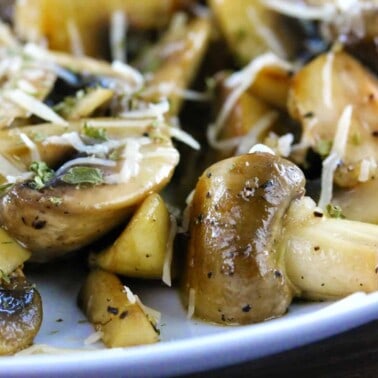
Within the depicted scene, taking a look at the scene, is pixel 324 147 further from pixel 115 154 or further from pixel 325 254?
pixel 115 154

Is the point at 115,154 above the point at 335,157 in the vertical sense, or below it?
above

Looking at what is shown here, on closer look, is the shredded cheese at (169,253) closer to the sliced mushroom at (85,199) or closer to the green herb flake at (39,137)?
the sliced mushroom at (85,199)

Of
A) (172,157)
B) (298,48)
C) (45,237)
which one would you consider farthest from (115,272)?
(298,48)

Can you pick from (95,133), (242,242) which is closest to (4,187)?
(95,133)

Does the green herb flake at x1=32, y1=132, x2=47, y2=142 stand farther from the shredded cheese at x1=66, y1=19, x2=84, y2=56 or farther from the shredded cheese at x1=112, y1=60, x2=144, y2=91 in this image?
the shredded cheese at x1=66, y1=19, x2=84, y2=56

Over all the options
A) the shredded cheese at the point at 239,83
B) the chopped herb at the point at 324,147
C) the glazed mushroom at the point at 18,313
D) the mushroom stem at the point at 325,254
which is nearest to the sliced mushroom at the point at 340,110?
the chopped herb at the point at 324,147

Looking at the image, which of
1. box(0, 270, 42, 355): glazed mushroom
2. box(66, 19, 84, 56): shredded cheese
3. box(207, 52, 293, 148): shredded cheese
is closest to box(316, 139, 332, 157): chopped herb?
box(207, 52, 293, 148): shredded cheese
